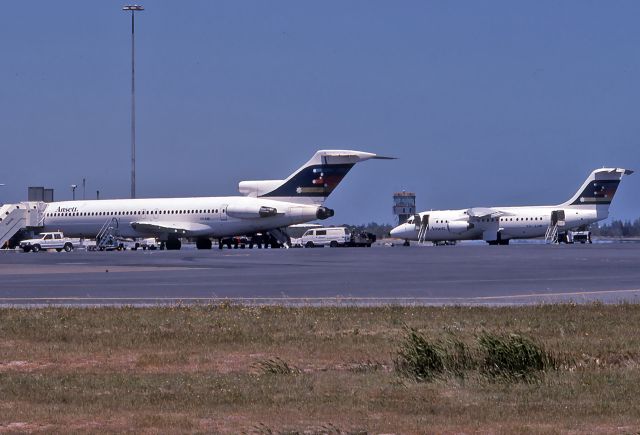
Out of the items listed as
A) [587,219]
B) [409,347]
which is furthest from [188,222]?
[409,347]

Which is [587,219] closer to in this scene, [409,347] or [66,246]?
[66,246]

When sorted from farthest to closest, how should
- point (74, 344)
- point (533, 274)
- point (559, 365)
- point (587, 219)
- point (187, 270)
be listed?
point (587, 219)
point (187, 270)
point (533, 274)
point (74, 344)
point (559, 365)

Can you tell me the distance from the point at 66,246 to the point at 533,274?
5825 centimetres

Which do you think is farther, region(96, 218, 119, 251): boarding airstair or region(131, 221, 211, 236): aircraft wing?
region(96, 218, 119, 251): boarding airstair

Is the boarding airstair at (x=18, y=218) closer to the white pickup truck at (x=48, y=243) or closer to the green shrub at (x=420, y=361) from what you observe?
the white pickup truck at (x=48, y=243)

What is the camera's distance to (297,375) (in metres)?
13.1

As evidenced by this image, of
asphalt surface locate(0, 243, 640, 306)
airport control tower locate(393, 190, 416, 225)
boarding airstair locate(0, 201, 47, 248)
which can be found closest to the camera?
asphalt surface locate(0, 243, 640, 306)

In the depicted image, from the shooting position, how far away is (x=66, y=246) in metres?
86.8

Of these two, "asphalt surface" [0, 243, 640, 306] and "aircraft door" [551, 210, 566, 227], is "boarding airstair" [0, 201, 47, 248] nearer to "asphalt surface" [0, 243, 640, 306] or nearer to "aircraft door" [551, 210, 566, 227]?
"asphalt surface" [0, 243, 640, 306]

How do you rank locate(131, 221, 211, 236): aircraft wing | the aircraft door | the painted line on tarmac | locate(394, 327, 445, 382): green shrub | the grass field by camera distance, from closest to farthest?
the grass field → locate(394, 327, 445, 382): green shrub → the painted line on tarmac → locate(131, 221, 211, 236): aircraft wing → the aircraft door

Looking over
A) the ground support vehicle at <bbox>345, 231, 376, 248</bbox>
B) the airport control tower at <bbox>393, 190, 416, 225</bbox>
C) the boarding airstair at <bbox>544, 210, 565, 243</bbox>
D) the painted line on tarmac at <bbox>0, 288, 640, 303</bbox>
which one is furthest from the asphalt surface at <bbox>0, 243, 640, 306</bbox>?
the airport control tower at <bbox>393, 190, 416, 225</bbox>

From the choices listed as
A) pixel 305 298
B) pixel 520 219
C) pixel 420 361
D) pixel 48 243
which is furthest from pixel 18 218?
pixel 420 361

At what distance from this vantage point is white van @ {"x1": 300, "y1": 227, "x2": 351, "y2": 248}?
95.9 m

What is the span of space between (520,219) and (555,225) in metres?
3.31
